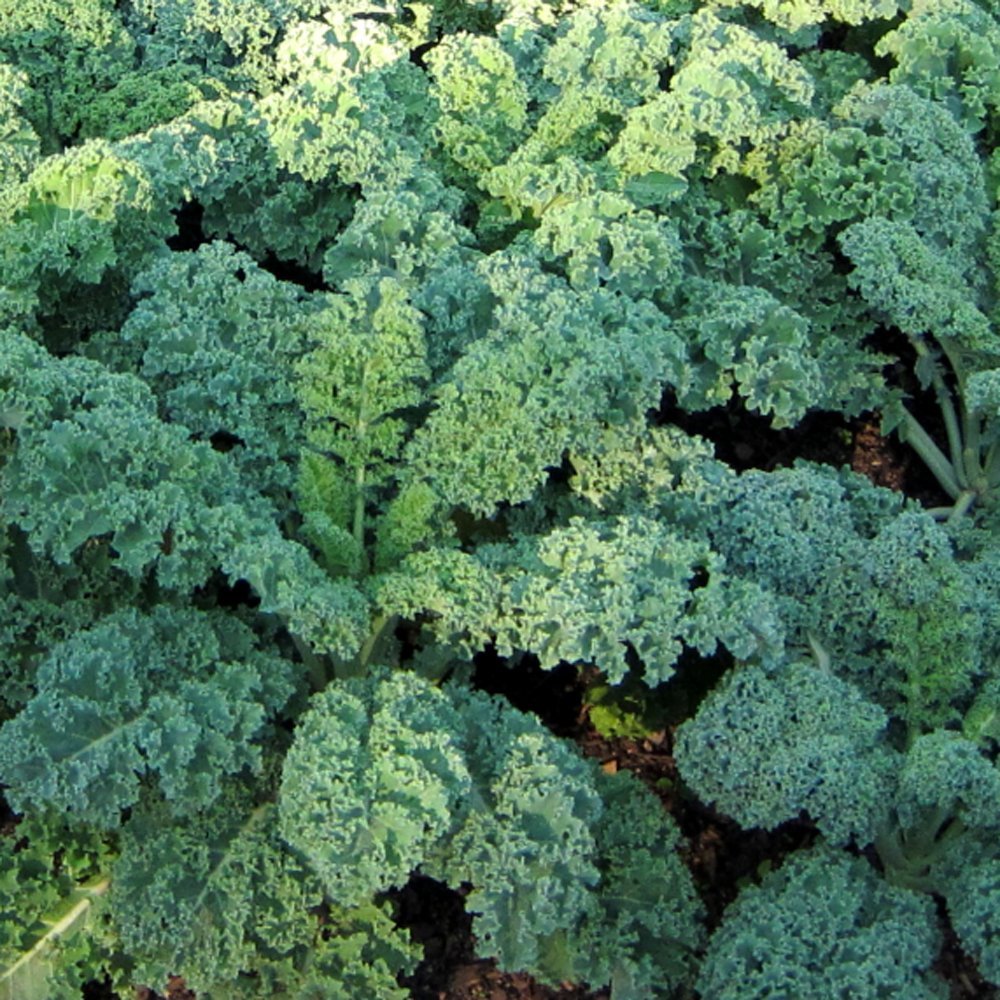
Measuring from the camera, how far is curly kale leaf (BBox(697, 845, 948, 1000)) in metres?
4.49

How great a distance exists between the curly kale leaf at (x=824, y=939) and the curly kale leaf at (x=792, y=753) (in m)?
0.16

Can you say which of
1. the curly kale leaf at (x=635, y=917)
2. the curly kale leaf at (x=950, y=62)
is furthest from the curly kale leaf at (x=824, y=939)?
the curly kale leaf at (x=950, y=62)

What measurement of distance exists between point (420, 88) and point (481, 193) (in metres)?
0.57

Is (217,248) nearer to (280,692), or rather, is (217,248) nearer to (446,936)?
(280,692)

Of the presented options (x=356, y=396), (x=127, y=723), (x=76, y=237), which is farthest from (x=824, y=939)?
(x=76, y=237)

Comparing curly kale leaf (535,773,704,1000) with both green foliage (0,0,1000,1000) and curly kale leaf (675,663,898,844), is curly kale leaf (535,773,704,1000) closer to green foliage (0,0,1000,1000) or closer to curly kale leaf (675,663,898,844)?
green foliage (0,0,1000,1000)

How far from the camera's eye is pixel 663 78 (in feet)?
23.2

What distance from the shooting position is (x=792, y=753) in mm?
4742

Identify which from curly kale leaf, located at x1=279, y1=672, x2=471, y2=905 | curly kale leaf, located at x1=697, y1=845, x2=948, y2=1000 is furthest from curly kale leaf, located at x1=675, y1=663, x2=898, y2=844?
curly kale leaf, located at x1=279, y1=672, x2=471, y2=905

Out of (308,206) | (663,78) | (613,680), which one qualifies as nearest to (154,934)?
(613,680)

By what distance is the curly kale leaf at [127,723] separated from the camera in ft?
14.3

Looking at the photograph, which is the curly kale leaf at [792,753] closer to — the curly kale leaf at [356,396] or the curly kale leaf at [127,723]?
the curly kale leaf at [356,396]

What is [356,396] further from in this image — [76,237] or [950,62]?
[950,62]

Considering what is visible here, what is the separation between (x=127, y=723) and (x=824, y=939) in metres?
2.20
